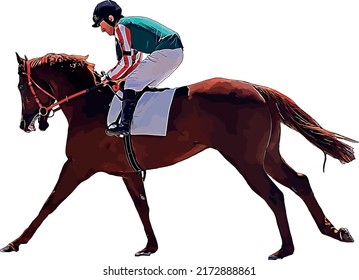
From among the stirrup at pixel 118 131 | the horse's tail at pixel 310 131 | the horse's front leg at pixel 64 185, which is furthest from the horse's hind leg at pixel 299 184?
the horse's front leg at pixel 64 185

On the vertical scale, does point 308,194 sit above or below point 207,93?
below

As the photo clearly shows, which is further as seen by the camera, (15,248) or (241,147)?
(15,248)

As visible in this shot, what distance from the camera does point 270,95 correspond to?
28.6 ft

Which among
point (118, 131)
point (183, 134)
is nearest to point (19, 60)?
point (118, 131)

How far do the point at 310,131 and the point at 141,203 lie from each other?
206 centimetres

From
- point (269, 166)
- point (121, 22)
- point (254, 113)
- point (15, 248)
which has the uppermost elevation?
point (121, 22)

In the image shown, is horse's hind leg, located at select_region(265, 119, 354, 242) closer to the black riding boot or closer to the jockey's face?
the black riding boot

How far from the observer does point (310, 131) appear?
876cm

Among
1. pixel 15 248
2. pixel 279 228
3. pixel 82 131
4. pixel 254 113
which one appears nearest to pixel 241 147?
pixel 254 113

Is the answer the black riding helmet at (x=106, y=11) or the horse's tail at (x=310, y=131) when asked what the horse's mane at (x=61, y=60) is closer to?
the black riding helmet at (x=106, y=11)

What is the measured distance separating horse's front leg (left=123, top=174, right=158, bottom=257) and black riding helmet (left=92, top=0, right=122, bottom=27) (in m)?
1.76

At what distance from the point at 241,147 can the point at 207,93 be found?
67 cm

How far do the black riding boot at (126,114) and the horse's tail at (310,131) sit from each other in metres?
1.32

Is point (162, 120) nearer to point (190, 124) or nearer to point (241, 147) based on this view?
point (190, 124)
